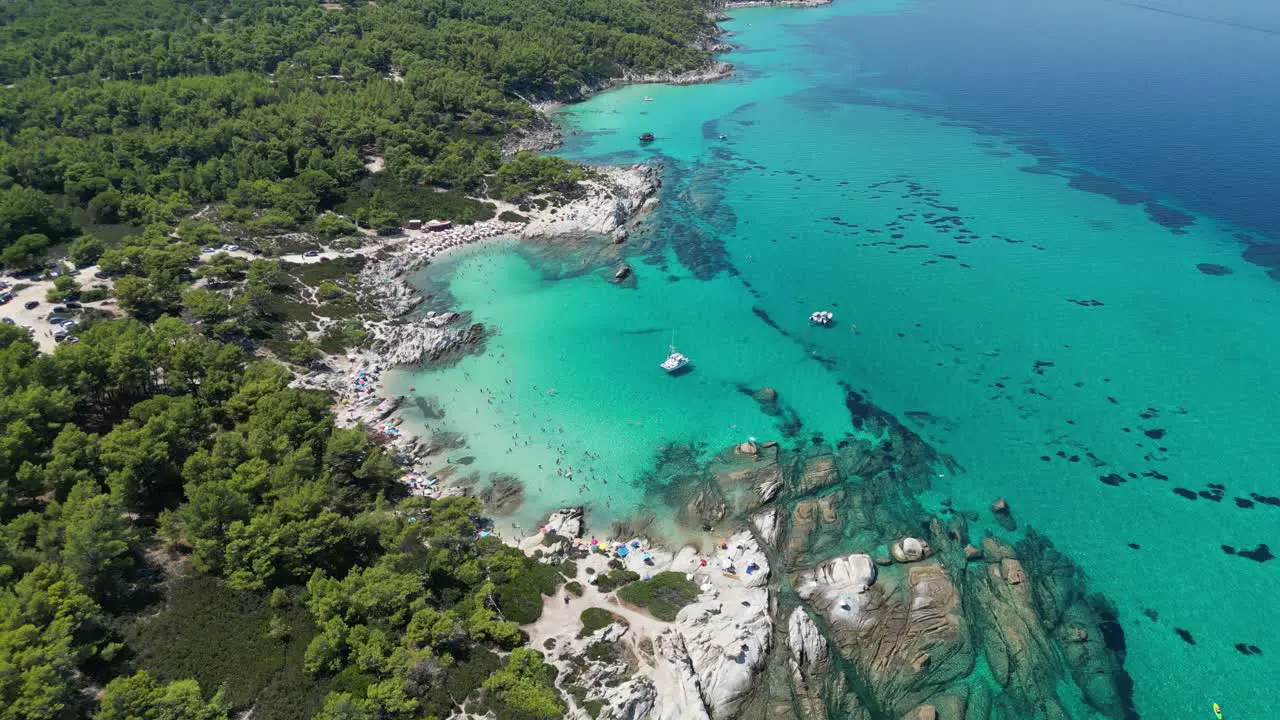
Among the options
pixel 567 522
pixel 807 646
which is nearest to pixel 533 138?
pixel 567 522

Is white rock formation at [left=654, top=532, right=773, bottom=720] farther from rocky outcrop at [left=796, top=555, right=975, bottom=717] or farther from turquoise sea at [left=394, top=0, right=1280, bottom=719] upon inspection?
turquoise sea at [left=394, top=0, right=1280, bottom=719]

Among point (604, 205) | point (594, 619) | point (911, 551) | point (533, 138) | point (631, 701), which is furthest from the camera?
point (533, 138)

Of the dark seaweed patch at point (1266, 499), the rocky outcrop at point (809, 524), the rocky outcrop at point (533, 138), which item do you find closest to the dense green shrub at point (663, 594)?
the rocky outcrop at point (809, 524)

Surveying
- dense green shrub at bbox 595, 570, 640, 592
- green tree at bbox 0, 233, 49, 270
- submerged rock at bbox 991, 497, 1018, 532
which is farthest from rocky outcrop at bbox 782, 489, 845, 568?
green tree at bbox 0, 233, 49, 270

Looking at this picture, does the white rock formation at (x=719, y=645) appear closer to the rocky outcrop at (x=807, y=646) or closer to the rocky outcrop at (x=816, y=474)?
the rocky outcrop at (x=807, y=646)

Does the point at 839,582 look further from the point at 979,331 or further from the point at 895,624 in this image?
the point at 979,331

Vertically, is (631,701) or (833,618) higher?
(631,701)

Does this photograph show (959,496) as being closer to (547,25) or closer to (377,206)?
(377,206)
